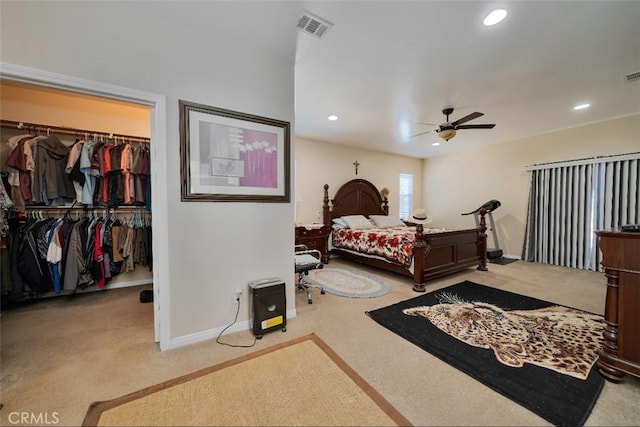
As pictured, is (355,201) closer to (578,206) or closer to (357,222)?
(357,222)

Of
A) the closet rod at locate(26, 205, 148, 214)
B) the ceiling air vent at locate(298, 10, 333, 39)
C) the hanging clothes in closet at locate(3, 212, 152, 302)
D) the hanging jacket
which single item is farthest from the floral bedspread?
the hanging jacket

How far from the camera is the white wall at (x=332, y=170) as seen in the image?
16.6ft

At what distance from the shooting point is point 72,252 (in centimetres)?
270

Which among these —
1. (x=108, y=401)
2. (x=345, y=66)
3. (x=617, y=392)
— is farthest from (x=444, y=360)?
(x=345, y=66)

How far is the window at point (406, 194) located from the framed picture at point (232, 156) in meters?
5.19

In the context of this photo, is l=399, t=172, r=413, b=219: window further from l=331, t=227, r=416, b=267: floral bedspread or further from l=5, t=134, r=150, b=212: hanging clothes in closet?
l=5, t=134, r=150, b=212: hanging clothes in closet

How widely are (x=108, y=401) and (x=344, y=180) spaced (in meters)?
4.99

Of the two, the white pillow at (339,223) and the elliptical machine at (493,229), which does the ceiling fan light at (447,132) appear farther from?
the white pillow at (339,223)

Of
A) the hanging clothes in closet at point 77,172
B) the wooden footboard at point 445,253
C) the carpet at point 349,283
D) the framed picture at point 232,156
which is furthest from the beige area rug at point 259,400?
the hanging clothes in closet at point 77,172

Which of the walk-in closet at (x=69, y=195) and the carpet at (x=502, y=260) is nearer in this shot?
the walk-in closet at (x=69, y=195)

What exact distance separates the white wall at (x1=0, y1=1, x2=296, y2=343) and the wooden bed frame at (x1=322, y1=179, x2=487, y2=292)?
1886mm

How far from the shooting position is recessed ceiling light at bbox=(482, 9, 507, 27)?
177cm

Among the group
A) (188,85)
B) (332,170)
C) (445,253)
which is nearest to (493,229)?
(445,253)

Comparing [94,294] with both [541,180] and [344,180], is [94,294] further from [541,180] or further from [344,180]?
[541,180]
